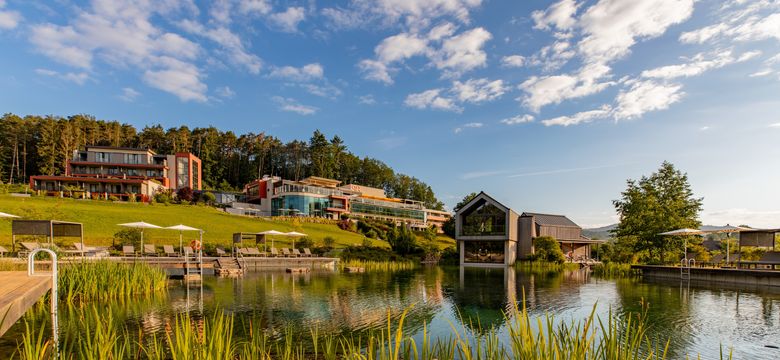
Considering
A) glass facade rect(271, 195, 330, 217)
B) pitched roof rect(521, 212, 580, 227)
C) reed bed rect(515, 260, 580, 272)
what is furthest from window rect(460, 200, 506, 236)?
glass facade rect(271, 195, 330, 217)

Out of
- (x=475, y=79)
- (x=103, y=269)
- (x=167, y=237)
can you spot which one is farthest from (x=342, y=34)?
(x=167, y=237)

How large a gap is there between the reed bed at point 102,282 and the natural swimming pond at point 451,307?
75 centimetres

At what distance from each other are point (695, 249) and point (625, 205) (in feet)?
21.5

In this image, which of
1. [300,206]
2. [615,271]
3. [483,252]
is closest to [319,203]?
[300,206]

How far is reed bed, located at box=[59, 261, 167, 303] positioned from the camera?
1074 cm

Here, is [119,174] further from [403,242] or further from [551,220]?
[551,220]

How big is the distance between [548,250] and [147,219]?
3511 centimetres

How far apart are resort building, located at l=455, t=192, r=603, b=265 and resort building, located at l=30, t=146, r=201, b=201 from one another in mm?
38007

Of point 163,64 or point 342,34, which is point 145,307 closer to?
point 342,34

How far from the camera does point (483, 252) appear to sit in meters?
34.1

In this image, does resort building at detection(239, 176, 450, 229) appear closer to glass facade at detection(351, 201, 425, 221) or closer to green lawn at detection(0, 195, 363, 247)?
glass facade at detection(351, 201, 425, 221)

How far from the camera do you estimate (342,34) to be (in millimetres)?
25922

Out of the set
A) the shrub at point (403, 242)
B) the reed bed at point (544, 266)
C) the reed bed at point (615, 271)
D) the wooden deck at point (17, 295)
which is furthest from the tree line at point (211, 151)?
the wooden deck at point (17, 295)

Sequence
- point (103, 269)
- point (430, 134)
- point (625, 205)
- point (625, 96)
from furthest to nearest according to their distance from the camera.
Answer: point (430, 134)
point (625, 205)
point (625, 96)
point (103, 269)
